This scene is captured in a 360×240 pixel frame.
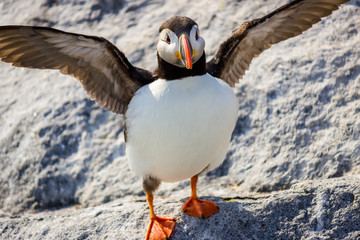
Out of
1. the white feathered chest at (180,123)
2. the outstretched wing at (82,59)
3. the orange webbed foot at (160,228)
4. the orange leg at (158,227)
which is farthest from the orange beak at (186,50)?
the orange webbed foot at (160,228)

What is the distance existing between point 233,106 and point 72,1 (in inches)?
183

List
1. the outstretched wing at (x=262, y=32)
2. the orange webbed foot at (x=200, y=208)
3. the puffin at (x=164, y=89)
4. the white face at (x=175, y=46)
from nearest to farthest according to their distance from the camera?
the white face at (x=175, y=46)
the puffin at (x=164, y=89)
the orange webbed foot at (x=200, y=208)
the outstretched wing at (x=262, y=32)

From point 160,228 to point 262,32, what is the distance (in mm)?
2268

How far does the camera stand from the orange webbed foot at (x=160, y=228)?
4.61 m

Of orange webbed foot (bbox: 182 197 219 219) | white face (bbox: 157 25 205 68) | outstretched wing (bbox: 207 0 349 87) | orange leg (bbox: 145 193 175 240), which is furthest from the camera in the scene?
outstretched wing (bbox: 207 0 349 87)

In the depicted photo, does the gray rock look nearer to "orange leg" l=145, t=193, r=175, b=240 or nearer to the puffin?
"orange leg" l=145, t=193, r=175, b=240

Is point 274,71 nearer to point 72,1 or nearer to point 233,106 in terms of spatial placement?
point 233,106

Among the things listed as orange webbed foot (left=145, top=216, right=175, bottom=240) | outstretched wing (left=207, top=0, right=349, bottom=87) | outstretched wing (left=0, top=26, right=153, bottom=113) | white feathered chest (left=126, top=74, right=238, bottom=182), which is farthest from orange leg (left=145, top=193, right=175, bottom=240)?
outstretched wing (left=207, top=0, right=349, bottom=87)

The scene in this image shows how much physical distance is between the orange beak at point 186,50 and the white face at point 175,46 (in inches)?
1.0

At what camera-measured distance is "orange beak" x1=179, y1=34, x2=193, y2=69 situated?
3991 millimetres

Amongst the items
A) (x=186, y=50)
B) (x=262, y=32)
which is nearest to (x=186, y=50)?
(x=186, y=50)

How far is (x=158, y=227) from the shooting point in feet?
15.3

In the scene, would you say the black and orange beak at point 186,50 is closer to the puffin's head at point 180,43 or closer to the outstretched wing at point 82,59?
the puffin's head at point 180,43

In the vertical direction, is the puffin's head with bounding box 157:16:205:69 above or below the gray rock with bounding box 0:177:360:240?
above
